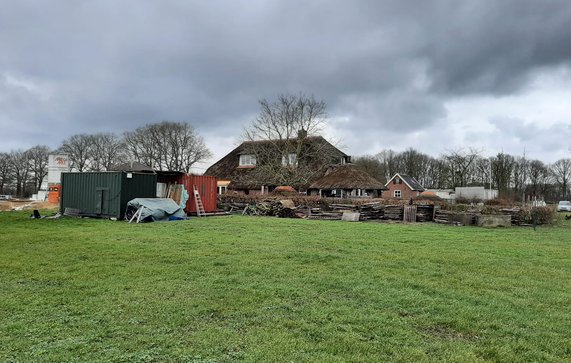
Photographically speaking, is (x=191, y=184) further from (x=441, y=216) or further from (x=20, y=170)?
(x=20, y=170)

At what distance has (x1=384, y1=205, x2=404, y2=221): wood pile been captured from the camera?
23.7m

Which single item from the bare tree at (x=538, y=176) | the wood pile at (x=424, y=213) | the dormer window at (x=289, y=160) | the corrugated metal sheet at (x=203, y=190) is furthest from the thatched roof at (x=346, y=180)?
the bare tree at (x=538, y=176)

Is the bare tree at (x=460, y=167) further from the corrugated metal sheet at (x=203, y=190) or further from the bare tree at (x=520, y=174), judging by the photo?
the corrugated metal sheet at (x=203, y=190)

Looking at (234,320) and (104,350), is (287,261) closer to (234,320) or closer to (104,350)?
(234,320)

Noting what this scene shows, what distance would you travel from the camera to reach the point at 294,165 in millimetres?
44500

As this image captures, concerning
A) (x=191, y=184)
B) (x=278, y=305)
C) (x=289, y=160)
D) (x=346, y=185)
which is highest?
(x=289, y=160)

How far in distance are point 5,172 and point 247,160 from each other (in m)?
48.0

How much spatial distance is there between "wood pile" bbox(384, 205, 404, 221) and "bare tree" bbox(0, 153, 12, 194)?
70.8m

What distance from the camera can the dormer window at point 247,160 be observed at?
49.2 metres

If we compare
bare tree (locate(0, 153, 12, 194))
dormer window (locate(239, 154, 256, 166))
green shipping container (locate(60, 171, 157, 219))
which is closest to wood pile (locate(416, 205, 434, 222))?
green shipping container (locate(60, 171, 157, 219))

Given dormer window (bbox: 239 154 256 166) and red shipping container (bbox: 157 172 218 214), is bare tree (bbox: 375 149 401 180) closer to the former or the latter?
dormer window (bbox: 239 154 256 166)

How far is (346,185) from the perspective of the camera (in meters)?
40.9

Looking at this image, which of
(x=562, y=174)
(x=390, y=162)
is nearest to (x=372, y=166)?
(x=390, y=162)

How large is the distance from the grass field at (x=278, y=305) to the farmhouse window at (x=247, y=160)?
3916 cm
